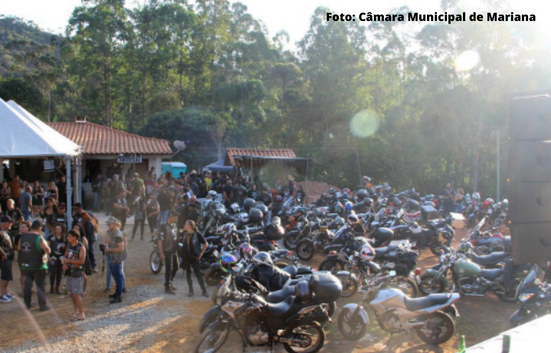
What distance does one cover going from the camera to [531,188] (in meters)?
3.53

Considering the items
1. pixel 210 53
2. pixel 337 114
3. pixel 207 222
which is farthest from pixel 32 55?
pixel 207 222

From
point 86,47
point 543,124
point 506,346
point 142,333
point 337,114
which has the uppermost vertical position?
point 86,47

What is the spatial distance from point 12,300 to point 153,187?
29.3 feet

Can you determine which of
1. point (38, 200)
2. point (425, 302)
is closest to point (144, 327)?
point (425, 302)

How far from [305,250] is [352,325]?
4.86 m

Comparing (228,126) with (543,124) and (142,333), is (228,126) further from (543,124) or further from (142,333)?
(543,124)

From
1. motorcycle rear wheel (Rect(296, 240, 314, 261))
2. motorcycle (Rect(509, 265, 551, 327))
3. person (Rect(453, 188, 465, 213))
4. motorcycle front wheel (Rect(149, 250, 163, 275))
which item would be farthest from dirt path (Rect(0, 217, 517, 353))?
person (Rect(453, 188, 465, 213))

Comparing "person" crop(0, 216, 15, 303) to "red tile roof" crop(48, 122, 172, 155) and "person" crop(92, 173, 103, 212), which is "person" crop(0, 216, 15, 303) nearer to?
"person" crop(92, 173, 103, 212)

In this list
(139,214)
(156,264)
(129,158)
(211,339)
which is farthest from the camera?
(129,158)

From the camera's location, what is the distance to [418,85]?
2984cm

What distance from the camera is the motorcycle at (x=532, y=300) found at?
5.61m

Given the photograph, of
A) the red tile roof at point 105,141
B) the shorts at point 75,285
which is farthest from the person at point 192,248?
the red tile roof at point 105,141

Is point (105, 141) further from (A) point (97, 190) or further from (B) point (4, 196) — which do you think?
(B) point (4, 196)

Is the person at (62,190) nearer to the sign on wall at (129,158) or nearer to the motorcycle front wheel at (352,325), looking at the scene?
the sign on wall at (129,158)
